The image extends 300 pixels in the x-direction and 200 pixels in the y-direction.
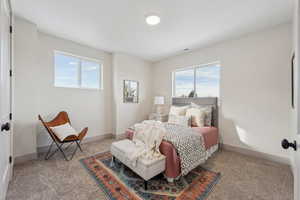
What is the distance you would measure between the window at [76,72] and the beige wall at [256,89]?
3.31 metres

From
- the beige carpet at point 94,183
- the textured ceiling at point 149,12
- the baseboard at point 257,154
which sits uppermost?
the textured ceiling at point 149,12

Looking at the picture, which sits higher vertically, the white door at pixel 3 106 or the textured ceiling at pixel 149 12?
the textured ceiling at pixel 149 12

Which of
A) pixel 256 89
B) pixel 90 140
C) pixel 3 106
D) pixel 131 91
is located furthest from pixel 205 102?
pixel 3 106

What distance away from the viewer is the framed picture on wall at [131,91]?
422cm

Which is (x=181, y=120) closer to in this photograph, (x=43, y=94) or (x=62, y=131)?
(x=62, y=131)

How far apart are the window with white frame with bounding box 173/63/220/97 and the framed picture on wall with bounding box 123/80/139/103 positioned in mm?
1352

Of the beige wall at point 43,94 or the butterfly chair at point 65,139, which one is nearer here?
the beige wall at point 43,94

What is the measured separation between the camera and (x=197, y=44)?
334cm

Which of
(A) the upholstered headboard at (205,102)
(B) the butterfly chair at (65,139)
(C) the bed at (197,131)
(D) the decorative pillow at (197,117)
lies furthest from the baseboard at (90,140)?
(D) the decorative pillow at (197,117)

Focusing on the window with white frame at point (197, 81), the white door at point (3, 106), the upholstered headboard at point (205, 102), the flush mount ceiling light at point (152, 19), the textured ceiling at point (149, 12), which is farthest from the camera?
the window with white frame at point (197, 81)

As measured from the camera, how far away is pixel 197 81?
12.5 ft

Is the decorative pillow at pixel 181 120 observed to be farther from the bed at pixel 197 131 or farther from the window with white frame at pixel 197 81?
the window with white frame at pixel 197 81

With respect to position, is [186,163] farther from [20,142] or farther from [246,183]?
[20,142]

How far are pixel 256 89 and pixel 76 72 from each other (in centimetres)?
442
